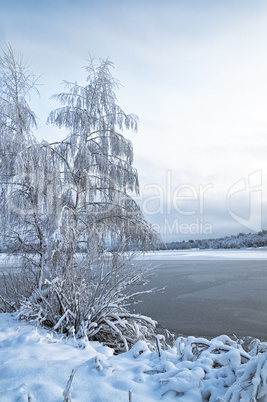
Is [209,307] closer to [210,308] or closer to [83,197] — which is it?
[210,308]

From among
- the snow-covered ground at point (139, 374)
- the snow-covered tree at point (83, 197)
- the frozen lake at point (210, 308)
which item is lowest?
the frozen lake at point (210, 308)

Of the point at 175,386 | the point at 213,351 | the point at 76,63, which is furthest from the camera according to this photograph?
the point at 76,63

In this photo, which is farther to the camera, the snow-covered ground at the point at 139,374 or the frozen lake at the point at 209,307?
the frozen lake at the point at 209,307

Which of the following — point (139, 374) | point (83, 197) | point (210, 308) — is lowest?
point (210, 308)

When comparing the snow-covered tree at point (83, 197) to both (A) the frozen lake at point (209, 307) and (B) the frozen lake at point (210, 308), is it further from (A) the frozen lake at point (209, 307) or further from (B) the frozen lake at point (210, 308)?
(B) the frozen lake at point (210, 308)

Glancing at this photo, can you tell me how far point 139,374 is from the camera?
1.84 m

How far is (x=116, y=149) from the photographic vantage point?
5836 millimetres

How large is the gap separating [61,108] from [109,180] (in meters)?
Result: 1.88

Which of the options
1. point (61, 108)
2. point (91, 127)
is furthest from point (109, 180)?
point (61, 108)

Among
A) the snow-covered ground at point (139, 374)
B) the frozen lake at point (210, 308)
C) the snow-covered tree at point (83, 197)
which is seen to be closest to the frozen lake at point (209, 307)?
the frozen lake at point (210, 308)

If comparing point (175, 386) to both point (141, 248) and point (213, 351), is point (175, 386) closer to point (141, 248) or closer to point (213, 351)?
point (213, 351)

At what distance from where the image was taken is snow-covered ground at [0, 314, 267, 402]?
1482 millimetres

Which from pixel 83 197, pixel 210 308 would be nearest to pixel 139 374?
pixel 83 197

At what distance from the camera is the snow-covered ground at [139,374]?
148 centimetres
